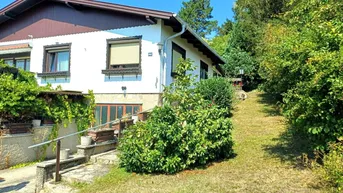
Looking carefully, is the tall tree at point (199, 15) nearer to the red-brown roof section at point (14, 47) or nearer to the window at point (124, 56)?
the red-brown roof section at point (14, 47)

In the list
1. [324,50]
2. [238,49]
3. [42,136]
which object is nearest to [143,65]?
[42,136]

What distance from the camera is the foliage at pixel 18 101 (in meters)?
7.93

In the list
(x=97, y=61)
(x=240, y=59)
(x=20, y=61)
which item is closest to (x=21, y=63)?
(x=20, y=61)

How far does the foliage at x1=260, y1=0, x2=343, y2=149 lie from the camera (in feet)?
15.4

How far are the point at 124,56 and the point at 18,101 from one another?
12.9ft

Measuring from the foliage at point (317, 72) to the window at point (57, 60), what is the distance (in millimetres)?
9069

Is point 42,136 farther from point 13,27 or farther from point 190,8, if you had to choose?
point 190,8

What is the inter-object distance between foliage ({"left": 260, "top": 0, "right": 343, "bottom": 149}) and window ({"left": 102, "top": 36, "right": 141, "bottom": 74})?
5.50 metres

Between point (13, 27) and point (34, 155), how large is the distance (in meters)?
7.98

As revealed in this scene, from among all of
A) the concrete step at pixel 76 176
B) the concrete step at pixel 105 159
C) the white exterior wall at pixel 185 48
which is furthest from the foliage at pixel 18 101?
the white exterior wall at pixel 185 48

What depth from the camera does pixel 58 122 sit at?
31.2ft

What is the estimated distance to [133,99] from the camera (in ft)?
32.8

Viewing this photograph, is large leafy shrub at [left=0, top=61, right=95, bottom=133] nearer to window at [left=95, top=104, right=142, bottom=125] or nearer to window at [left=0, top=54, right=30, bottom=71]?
window at [left=95, top=104, right=142, bottom=125]

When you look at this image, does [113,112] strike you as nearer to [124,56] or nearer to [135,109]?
[135,109]
